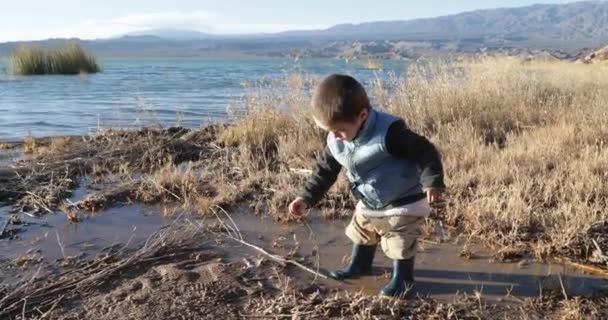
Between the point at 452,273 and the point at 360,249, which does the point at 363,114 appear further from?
the point at 452,273

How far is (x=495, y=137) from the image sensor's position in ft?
24.0

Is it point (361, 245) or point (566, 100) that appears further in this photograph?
point (566, 100)

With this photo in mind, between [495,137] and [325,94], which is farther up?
[325,94]

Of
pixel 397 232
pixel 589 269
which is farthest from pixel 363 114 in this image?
pixel 589 269

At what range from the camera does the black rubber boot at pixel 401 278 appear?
347cm

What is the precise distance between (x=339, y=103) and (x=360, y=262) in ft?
3.62

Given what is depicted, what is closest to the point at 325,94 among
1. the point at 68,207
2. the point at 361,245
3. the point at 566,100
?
the point at 361,245

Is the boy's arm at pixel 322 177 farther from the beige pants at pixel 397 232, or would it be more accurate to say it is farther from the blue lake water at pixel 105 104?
the blue lake water at pixel 105 104

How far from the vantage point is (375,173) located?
3467mm

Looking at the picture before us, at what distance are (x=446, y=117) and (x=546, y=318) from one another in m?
5.16

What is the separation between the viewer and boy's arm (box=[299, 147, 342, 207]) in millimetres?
3719

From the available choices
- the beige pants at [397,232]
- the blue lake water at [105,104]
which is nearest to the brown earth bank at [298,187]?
the beige pants at [397,232]

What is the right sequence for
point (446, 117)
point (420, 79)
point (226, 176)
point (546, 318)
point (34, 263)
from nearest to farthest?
point (546, 318), point (34, 263), point (226, 176), point (446, 117), point (420, 79)

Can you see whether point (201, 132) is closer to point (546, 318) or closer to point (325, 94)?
point (325, 94)
